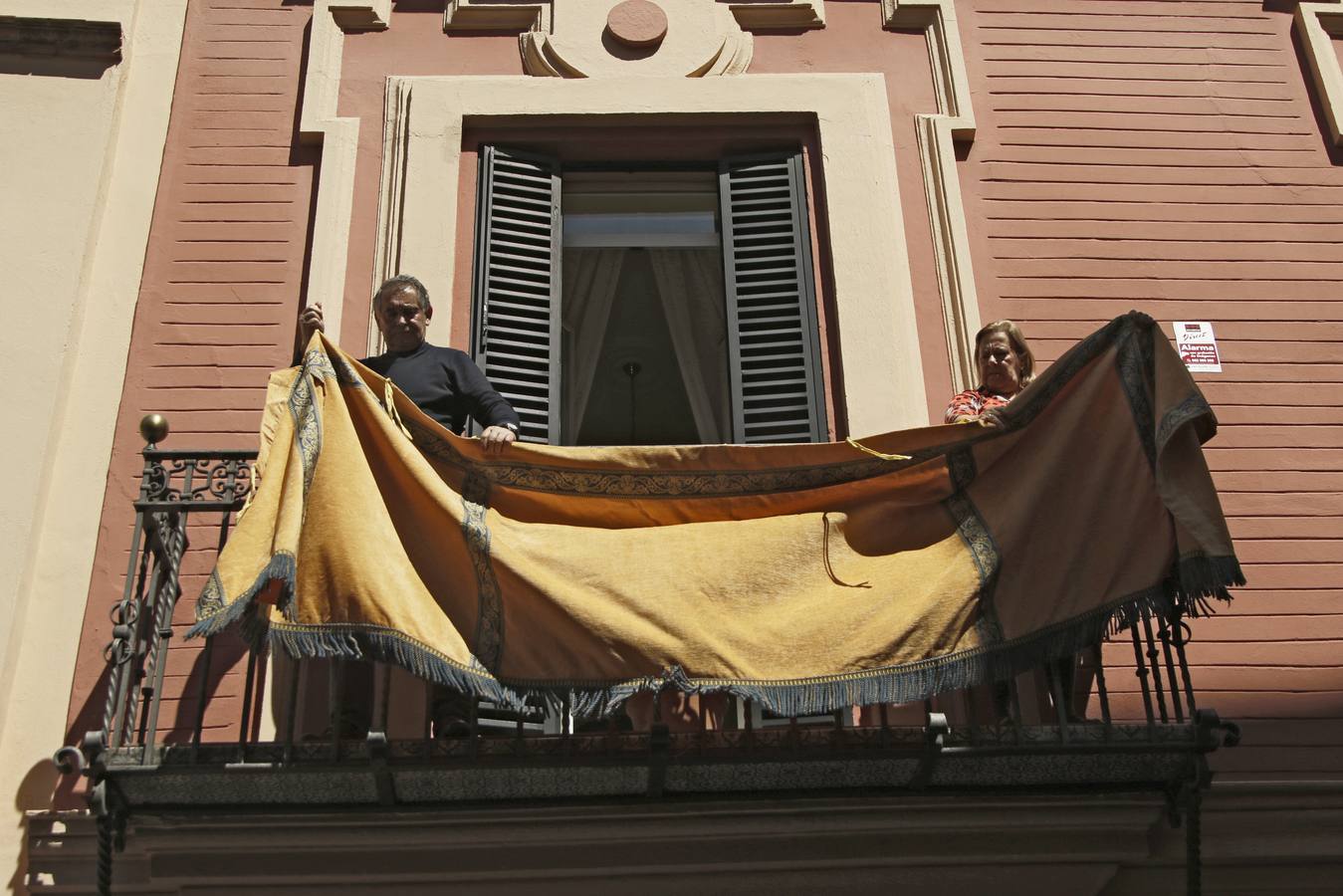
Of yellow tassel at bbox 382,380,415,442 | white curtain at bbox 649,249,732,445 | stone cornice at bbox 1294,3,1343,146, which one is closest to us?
yellow tassel at bbox 382,380,415,442

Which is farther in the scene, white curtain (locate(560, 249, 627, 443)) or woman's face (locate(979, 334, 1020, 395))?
white curtain (locate(560, 249, 627, 443))

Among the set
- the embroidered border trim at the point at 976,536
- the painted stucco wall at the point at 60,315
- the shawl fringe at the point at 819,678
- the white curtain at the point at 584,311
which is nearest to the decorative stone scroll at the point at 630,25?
the white curtain at the point at 584,311

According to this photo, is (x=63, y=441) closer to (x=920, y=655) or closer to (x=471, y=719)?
(x=471, y=719)

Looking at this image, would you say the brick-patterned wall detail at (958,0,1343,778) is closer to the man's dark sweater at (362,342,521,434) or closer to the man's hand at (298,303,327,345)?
the man's dark sweater at (362,342,521,434)

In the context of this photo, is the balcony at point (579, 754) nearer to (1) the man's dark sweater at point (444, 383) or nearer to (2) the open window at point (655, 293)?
(1) the man's dark sweater at point (444, 383)

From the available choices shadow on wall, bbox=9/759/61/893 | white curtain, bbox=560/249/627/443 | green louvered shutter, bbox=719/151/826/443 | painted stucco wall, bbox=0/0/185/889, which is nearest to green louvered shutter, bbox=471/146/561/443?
white curtain, bbox=560/249/627/443

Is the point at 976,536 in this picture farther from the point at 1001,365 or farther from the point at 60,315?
the point at 60,315

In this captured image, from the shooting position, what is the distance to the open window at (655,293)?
711cm

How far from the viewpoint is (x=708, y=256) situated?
7926mm

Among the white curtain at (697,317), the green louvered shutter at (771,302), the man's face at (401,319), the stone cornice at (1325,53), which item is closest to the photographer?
the man's face at (401,319)

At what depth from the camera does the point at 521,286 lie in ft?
24.1

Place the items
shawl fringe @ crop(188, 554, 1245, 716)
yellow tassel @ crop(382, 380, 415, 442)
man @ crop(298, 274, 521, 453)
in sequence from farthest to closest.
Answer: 1. man @ crop(298, 274, 521, 453)
2. yellow tassel @ crop(382, 380, 415, 442)
3. shawl fringe @ crop(188, 554, 1245, 716)

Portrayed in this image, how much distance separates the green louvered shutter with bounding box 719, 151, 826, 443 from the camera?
7039mm

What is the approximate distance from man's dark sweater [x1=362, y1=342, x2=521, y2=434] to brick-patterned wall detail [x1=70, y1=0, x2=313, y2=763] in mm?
828
